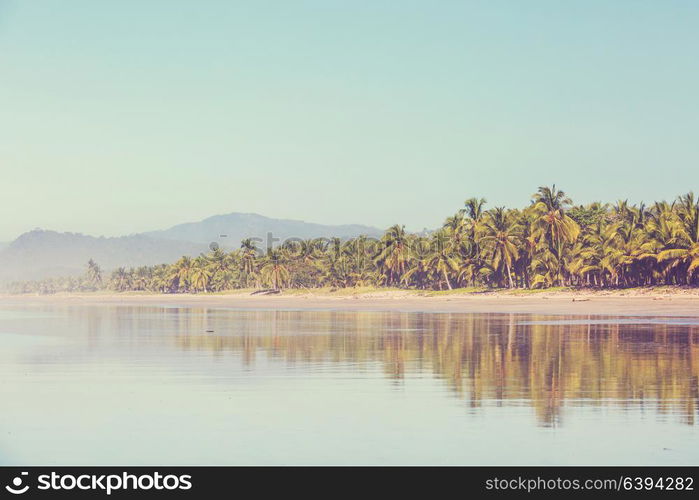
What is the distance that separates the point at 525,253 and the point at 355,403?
85.8 meters

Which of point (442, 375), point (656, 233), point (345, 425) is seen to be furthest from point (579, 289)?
point (345, 425)

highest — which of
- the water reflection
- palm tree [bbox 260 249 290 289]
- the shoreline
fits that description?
palm tree [bbox 260 249 290 289]

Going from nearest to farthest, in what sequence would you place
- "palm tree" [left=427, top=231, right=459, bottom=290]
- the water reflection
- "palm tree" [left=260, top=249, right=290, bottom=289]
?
the water reflection
"palm tree" [left=427, top=231, right=459, bottom=290]
"palm tree" [left=260, top=249, right=290, bottom=289]

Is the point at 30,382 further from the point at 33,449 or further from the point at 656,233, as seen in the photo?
the point at 656,233

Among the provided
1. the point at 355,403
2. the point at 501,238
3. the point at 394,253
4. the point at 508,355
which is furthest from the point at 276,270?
the point at 355,403

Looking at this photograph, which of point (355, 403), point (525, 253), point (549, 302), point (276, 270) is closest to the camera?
point (355, 403)

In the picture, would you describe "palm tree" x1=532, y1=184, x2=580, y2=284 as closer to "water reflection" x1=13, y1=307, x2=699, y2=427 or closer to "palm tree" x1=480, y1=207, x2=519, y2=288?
"palm tree" x1=480, y1=207, x2=519, y2=288

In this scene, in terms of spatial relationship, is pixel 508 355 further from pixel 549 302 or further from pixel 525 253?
pixel 525 253

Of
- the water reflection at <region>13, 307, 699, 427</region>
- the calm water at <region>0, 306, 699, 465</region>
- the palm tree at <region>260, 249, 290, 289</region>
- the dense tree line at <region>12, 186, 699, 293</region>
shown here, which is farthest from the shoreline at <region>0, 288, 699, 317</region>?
the calm water at <region>0, 306, 699, 465</region>

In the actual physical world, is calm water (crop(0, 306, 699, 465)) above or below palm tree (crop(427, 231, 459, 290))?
below

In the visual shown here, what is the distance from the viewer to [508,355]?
25.4 metres

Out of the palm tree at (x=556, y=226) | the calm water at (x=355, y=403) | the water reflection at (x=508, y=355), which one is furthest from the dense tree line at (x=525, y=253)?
the calm water at (x=355, y=403)

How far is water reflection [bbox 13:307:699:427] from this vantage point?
16.4 m

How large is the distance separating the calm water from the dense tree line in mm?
50857
